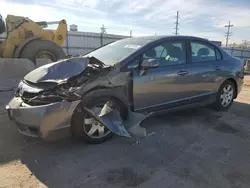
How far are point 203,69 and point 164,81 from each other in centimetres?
105

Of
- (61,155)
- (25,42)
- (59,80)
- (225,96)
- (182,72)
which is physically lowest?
(61,155)

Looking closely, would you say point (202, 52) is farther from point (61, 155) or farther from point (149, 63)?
point (61, 155)

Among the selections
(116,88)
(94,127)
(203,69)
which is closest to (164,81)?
(116,88)

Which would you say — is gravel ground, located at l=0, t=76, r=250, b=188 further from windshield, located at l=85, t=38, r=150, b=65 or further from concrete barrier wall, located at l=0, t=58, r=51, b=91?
concrete barrier wall, located at l=0, t=58, r=51, b=91

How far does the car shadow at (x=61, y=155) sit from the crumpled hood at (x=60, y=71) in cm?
97

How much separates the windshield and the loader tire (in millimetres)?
4898

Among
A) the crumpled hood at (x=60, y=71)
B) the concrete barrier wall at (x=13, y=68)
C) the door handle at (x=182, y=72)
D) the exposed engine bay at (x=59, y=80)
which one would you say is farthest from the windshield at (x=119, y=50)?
the concrete barrier wall at (x=13, y=68)

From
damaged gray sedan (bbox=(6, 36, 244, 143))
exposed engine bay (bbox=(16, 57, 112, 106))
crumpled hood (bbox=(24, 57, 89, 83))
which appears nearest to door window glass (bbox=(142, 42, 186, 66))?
damaged gray sedan (bbox=(6, 36, 244, 143))

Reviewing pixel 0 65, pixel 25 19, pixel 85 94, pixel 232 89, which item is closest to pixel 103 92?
pixel 85 94

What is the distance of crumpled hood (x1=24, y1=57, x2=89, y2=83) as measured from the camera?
3.23 meters

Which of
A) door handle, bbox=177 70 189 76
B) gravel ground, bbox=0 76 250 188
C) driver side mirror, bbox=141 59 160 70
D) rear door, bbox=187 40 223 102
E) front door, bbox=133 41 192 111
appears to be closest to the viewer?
gravel ground, bbox=0 76 250 188

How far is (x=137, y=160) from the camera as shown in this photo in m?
2.99

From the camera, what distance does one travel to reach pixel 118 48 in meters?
4.13

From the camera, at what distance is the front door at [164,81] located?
3652 mm
